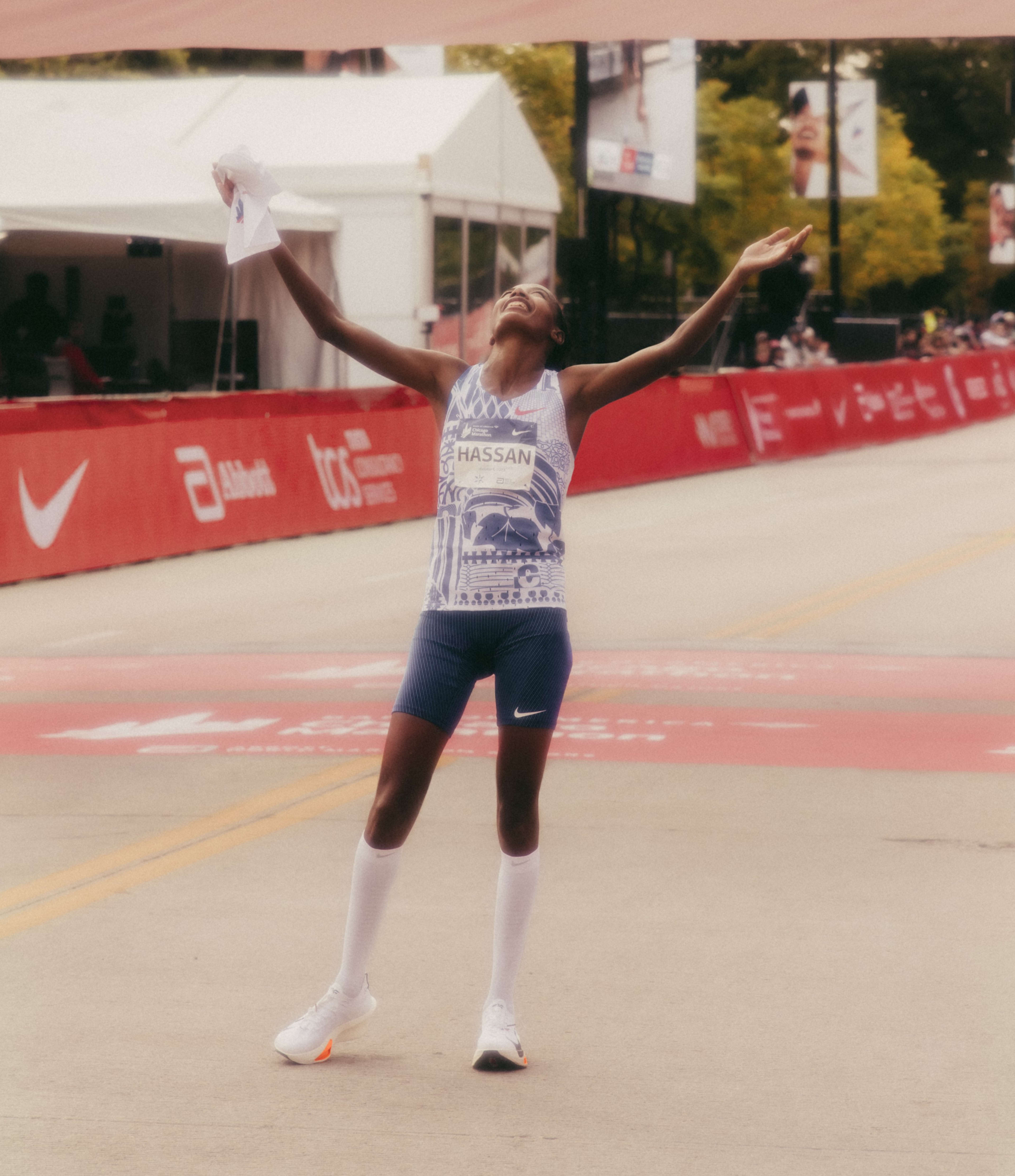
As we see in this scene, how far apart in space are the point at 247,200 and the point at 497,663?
1.34 m

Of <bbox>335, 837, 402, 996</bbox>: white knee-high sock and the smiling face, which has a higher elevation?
the smiling face

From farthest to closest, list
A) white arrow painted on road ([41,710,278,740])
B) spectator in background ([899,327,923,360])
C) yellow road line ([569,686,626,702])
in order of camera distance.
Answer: spectator in background ([899,327,923,360])
yellow road line ([569,686,626,702])
white arrow painted on road ([41,710,278,740])

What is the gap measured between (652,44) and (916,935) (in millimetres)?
30994

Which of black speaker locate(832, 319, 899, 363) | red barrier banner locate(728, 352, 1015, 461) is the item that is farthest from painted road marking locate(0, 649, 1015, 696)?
black speaker locate(832, 319, 899, 363)

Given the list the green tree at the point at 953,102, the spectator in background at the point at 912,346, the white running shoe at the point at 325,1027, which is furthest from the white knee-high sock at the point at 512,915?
the green tree at the point at 953,102

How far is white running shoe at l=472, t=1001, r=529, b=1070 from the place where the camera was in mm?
4836

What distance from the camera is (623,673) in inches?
441

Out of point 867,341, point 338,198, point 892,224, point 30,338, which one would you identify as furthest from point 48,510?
point 892,224

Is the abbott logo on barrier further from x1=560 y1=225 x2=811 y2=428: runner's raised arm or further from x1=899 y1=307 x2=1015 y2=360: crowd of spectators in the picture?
x1=899 y1=307 x2=1015 y2=360: crowd of spectators

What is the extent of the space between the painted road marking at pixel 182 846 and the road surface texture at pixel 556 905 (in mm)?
22

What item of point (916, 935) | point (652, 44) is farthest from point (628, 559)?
point (652, 44)

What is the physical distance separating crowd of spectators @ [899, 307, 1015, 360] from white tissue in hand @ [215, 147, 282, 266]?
39.3 meters

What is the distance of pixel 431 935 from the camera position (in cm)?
605

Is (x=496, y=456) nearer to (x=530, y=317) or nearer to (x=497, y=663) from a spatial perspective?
(x=530, y=317)
